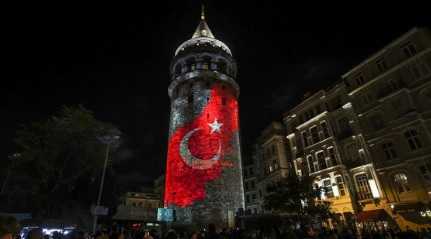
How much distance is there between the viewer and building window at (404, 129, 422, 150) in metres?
22.7

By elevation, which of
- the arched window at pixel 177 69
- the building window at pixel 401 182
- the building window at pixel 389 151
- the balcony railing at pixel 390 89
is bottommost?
the building window at pixel 401 182

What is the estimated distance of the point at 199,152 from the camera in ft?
98.0

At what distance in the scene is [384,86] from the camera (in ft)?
87.9

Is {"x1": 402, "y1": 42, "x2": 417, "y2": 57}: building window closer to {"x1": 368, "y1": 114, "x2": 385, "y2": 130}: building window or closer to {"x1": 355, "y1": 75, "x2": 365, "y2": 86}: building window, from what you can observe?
{"x1": 355, "y1": 75, "x2": 365, "y2": 86}: building window

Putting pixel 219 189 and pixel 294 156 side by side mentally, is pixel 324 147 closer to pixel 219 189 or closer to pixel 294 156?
pixel 294 156

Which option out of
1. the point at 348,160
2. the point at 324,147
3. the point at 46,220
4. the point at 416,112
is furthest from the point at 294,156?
the point at 46,220

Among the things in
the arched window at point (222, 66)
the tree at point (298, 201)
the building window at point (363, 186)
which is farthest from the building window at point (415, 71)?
the arched window at point (222, 66)

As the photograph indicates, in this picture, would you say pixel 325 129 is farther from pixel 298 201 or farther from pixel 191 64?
pixel 191 64

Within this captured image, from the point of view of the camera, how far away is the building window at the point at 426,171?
2131 centimetres

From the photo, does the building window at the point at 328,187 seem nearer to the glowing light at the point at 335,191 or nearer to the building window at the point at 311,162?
the glowing light at the point at 335,191

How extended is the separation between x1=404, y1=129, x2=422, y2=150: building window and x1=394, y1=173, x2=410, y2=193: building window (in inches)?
106

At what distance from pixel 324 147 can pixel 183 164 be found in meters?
16.7

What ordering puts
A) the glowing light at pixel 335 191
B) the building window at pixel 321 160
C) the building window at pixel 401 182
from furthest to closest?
the building window at pixel 321 160
the glowing light at pixel 335 191
the building window at pixel 401 182

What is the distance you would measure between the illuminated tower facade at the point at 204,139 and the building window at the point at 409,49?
19848mm
